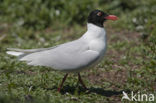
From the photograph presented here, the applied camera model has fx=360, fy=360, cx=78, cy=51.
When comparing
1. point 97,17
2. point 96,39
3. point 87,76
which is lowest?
point 87,76

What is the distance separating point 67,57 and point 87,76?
136 centimetres

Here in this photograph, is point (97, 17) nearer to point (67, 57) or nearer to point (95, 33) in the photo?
point (95, 33)

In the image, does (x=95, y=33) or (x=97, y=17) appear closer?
(x=95, y=33)

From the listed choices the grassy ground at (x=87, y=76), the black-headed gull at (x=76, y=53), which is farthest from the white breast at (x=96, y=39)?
the grassy ground at (x=87, y=76)

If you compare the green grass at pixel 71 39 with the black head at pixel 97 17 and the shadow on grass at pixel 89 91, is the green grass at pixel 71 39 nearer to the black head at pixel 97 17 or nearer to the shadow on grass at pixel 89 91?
the shadow on grass at pixel 89 91

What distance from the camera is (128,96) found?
543 cm

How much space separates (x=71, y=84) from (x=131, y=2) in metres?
5.12

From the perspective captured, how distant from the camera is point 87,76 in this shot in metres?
6.54

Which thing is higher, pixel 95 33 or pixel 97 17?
pixel 97 17

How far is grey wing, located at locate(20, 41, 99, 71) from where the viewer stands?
521 centimetres

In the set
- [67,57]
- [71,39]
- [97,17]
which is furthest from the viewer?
[71,39]

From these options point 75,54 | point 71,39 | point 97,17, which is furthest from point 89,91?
point 71,39

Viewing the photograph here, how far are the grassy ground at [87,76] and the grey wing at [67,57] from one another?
1.30ft

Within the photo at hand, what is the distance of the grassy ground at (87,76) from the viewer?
5.29 m
